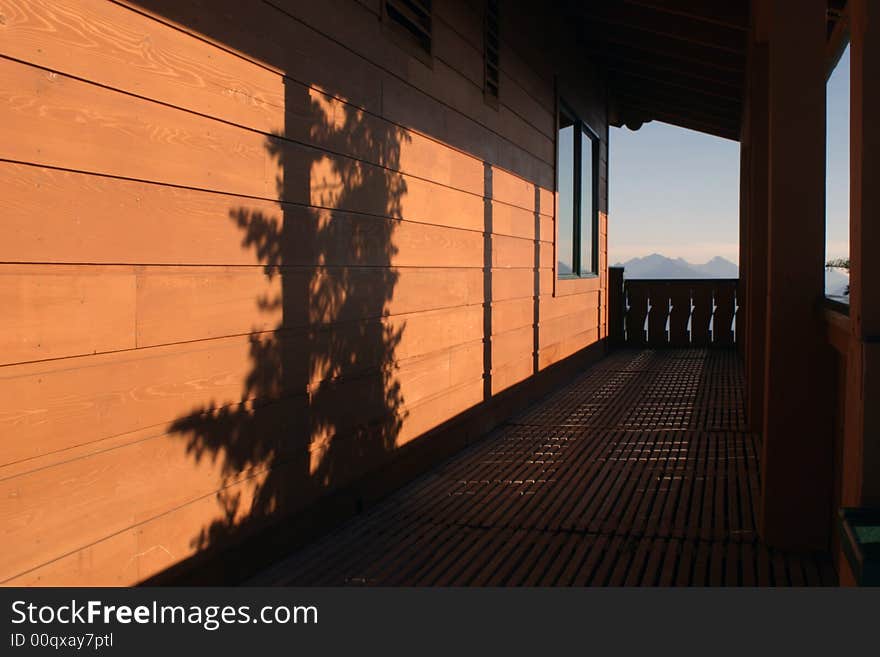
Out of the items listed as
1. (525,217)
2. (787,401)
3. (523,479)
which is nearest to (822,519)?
(787,401)

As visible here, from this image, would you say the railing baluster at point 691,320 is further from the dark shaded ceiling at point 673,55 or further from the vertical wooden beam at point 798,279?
the vertical wooden beam at point 798,279

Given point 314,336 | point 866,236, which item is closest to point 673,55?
point 314,336

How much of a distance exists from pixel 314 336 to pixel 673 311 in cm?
937

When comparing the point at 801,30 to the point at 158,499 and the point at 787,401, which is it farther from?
the point at 158,499

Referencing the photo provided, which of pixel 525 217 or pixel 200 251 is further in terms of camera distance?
pixel 525 217

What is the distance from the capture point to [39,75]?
215 centimetres

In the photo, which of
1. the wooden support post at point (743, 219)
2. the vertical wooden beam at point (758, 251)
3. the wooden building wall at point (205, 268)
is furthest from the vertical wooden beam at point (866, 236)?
the wooden support post at point (743, 219)

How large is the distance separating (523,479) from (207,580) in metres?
2.11

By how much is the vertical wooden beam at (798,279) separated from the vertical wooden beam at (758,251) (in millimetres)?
1877

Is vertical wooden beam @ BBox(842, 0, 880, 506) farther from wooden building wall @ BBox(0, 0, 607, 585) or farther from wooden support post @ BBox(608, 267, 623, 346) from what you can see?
wooden support post @ BBox(608, 267, 623, 346)

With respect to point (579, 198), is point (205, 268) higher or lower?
lower

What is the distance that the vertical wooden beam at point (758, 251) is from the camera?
17.6 feet

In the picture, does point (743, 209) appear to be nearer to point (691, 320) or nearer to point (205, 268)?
point (691, 320)

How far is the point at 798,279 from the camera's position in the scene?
335 cm
